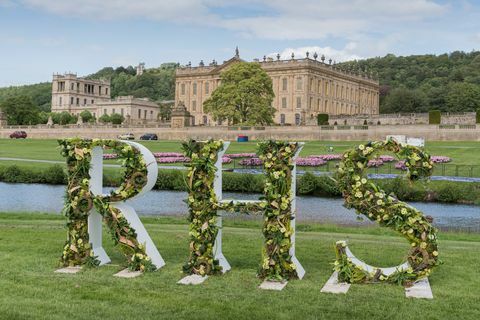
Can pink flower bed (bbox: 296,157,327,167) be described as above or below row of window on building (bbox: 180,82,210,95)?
below

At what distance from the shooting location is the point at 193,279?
10.6m

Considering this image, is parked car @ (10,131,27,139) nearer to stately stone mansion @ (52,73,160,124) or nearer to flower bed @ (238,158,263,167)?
stately stone mansion @ (52,73,160,124)

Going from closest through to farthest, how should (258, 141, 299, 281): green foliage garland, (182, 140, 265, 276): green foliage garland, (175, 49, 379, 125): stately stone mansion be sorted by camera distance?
(258, 141, 299, 281): green foliage garland < (182, 140, 265, 276): green foliage garland < (175, 49, 379, 125): stately stone mansion

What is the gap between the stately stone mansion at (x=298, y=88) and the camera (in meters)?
104

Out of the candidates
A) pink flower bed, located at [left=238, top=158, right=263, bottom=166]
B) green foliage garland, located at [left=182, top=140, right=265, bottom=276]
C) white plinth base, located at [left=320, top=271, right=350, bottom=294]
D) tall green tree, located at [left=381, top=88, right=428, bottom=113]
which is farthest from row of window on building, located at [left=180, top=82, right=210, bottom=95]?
white plinth base, located at [left=320, top=271, right=350, bottom=294]

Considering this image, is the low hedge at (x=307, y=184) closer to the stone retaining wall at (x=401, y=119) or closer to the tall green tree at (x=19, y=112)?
the stone retaining wall at (x=401, y=119)

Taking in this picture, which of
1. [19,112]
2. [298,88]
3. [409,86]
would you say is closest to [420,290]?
[298,88]

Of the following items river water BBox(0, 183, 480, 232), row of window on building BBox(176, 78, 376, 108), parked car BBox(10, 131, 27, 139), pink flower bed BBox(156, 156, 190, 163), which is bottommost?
river water BBox(0, 183, 480, 232)

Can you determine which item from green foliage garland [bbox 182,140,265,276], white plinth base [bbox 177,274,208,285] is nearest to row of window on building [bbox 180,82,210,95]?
green foliage garland [bbox 182,140,265,276]

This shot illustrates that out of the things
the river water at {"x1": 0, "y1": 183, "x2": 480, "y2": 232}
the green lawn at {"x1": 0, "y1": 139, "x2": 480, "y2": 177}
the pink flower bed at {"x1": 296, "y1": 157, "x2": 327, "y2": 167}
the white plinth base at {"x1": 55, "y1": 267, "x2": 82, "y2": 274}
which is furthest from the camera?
the pink flower bed at {"x1": 296, "y1": 157, "x2": 327, "y2": 167}

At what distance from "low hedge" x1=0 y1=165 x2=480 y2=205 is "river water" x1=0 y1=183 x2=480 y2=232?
0.86 metres

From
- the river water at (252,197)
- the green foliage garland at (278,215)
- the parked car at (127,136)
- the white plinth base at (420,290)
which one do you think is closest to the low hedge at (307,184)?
the river water at (252,197)

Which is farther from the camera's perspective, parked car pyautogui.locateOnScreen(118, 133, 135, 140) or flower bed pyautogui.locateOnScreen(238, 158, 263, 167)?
parked car pyautogui.locateOnScreen(118, 133, 135, 140)

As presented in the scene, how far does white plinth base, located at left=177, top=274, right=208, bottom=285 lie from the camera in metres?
10.4
